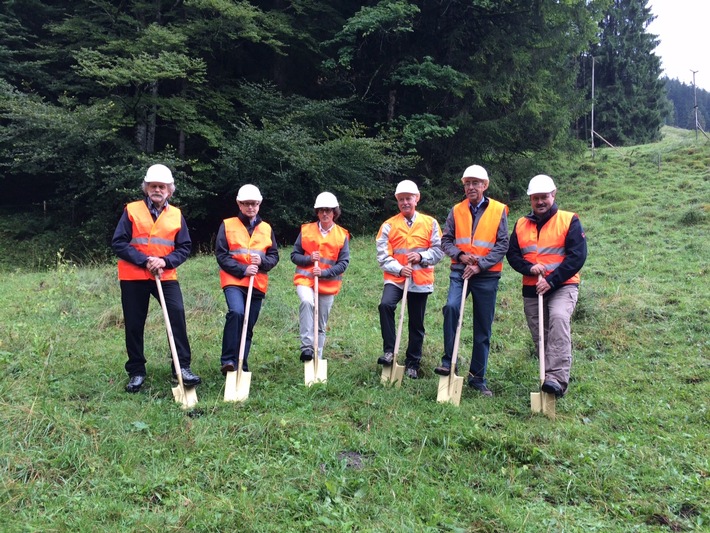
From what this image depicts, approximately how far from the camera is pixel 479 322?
5.36m

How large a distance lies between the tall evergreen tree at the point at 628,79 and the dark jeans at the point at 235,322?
35996mm

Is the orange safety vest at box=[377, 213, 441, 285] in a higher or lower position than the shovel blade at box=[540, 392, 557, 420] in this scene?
higher

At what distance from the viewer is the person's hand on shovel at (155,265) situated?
4.91 m

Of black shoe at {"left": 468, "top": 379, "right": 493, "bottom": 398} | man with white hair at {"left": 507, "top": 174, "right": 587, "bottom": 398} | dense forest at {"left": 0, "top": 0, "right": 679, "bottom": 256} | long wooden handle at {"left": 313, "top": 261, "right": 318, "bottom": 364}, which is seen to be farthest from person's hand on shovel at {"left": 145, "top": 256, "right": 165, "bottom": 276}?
dense forest at {"left": 0, "top": 0, "right": 679, "bottom": 256}

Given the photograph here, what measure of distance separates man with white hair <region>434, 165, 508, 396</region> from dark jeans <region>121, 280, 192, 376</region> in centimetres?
272

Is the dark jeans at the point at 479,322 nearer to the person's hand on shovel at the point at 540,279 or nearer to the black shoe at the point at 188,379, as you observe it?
the person's hand on shovel at the point at 540,279

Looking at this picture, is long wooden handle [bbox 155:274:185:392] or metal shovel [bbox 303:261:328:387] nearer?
long wooden handle [bbox 155:274:185:392]

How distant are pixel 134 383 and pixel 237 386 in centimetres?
104

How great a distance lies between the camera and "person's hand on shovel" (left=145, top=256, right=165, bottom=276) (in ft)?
16.1

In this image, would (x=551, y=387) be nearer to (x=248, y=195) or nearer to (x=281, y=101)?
(x=248, y=195)

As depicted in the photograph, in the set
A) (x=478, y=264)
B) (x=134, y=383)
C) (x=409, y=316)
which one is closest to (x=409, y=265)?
(x=409, y=316)

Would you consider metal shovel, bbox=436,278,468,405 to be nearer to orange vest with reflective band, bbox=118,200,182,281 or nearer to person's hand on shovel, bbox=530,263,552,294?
Answer: person's hand on shovel, bbox=530,263,552,294

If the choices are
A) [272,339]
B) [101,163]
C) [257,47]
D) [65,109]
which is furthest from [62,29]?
[272,339]

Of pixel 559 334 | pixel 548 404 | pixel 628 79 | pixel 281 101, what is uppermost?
pixel 628 79
